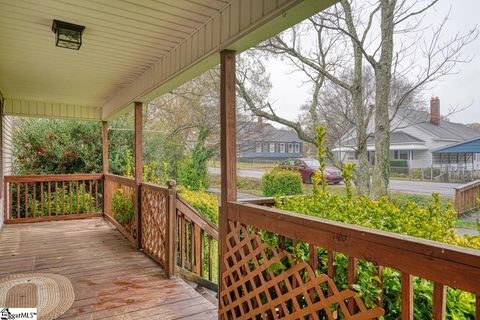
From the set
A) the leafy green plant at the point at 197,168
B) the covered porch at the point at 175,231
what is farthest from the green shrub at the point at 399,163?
the leafy green plant at the point at 197,168

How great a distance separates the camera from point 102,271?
147 inches

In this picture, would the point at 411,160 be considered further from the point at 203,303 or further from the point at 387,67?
the point at 203,303

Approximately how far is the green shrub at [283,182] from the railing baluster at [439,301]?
265 inches

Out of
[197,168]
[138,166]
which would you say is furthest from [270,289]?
[197,168]

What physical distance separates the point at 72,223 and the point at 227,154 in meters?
5.37

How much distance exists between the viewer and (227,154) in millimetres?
2477

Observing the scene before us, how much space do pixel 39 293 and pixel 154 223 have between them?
1460 millimetres

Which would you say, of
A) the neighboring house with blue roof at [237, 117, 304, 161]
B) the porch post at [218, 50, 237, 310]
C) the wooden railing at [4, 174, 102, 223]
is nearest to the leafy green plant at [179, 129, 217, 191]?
the neighboring house with blue roof at [237, 117, 304, 161]

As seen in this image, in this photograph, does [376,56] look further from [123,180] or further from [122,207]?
[122,207]

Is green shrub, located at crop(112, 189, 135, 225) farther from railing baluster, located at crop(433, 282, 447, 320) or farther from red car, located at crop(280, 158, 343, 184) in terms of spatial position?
railing baluster, located at crop(433, 282, 447, 320)

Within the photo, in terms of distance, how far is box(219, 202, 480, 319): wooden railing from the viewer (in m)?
1.12

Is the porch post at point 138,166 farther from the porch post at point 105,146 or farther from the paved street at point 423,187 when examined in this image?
the paved street at point 423,187

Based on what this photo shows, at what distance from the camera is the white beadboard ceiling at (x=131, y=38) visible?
7.32 ft

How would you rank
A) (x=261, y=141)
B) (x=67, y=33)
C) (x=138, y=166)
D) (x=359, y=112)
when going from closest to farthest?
1. (x=67, y=33)
2. (x=138, y=166)
3. (x=359, y=112)
4. (x=261, y=141)
